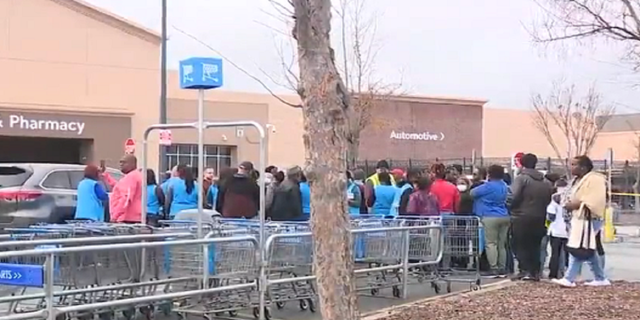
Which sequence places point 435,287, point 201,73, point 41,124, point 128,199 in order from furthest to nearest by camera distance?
point 41,124, point 435,287, point 128,199, point 201,73

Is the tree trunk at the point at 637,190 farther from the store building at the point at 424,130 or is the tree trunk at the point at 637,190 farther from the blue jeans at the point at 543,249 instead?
the blue jeans at the point at 543,249

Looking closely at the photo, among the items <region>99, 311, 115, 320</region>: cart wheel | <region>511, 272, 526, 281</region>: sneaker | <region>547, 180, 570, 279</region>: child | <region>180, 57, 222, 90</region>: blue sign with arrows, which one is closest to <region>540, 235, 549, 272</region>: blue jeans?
<region>547, 180, 570, 279</region>: child

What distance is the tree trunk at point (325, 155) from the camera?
6.29m

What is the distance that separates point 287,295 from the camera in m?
11.2

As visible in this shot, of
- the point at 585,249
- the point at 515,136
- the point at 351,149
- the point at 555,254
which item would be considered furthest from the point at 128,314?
the point at 515,136

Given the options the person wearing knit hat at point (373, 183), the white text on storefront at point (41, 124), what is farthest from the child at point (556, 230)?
the white text on storefront at point (41, 124)

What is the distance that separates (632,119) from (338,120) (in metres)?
64.7

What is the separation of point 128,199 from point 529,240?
5.61 meters

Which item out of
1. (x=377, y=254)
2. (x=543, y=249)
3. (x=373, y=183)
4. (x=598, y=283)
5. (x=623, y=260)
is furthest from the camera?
(x=623, y=260)

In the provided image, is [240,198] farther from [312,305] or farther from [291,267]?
[291,267]

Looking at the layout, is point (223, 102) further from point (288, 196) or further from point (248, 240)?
point (248, 240)

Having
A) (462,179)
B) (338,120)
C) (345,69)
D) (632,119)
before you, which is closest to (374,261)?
(462,179)

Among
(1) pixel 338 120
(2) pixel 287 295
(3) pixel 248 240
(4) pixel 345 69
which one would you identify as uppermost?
(4) pixel 345 69

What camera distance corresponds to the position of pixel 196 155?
1547 inches
